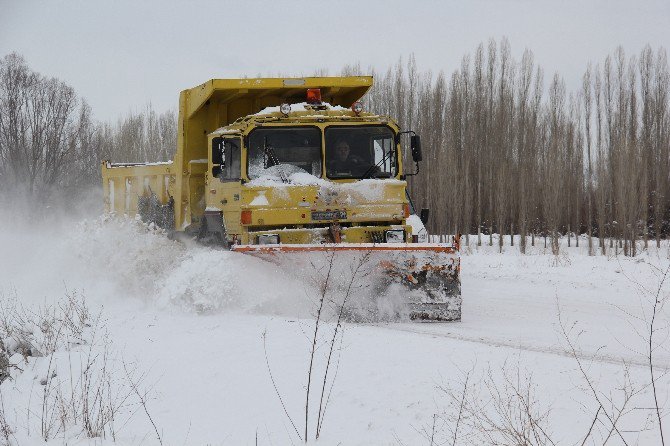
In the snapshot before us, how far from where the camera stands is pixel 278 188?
8.66m

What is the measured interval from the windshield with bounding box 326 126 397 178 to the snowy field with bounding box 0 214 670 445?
197 cm

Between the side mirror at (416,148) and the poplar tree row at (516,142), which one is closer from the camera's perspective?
the side mirror at (416,148)

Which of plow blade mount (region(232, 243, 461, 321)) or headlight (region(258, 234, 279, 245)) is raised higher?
headlight (region(258, 234, 279, 245))

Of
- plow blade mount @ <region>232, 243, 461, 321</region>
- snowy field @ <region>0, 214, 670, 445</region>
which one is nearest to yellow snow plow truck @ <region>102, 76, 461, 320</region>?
plow blade mount @ <region>232, 243, 461, 321</region>

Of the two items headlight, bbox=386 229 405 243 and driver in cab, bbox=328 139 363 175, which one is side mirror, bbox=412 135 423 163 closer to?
driver in cab, bbox=328 139 363 175

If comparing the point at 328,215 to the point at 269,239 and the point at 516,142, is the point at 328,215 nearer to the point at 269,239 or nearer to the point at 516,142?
the point at 269,239

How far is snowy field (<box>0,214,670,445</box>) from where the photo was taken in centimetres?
409

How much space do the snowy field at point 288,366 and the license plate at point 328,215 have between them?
1151 mm

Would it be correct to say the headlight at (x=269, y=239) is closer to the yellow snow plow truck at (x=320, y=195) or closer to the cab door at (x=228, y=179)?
the yellow snow plow truck at (x=320, y=195)

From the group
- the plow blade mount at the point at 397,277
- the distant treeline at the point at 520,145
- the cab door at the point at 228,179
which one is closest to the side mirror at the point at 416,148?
the plow blade mount at the point at 397,277

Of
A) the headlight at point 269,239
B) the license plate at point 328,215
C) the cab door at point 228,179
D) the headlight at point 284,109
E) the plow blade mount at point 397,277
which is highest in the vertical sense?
the headlight at point 284,109

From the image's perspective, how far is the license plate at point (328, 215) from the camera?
8656 millimetres

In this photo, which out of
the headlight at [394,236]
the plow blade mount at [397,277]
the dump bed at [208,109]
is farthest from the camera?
the dump bed at [208,109]

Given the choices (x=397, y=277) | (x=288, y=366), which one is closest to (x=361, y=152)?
(x=397, y=277)
